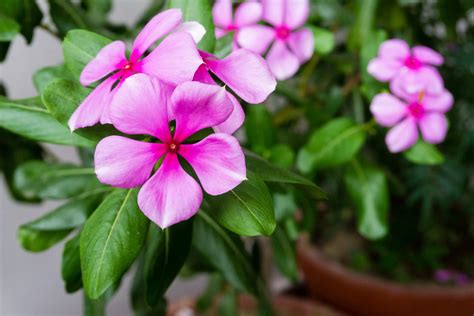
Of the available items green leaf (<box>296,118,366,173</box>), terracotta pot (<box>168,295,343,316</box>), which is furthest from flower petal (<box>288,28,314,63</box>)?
terracotta pot (<box>168,295,343,316</box>)

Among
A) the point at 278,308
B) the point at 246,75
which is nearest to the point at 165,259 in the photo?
the point at 246,75

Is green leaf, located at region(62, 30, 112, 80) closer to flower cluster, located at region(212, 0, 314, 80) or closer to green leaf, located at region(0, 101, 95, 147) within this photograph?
green leaf, located at region(0, 101, 95, 147)

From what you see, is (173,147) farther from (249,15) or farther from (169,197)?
(249,15)

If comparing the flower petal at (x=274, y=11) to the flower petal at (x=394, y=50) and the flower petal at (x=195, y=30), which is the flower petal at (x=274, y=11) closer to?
the flower petal at (x=394, y=50)

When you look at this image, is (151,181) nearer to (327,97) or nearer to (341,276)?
(327,97)

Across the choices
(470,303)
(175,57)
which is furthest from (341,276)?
(175,57)

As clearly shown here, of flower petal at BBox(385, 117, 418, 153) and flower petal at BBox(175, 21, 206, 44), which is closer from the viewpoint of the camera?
flower petal at BBox(175, 21, 206, 44)
